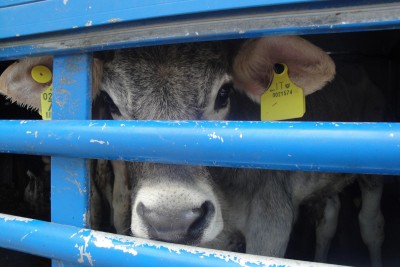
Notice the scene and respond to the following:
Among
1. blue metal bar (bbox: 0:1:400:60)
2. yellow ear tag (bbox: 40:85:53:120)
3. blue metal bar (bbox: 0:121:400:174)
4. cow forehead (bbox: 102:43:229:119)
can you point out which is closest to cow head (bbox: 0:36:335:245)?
cow forehead (bbox: 102:43:229:119)

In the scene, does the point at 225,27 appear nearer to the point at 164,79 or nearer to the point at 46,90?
the point at 164,79

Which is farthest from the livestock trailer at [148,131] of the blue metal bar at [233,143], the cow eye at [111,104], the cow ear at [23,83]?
the cow eye at [111,104]

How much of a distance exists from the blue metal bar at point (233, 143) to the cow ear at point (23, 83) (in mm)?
558

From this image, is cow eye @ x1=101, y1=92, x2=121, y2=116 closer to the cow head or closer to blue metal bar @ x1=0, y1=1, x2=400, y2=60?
the cow head

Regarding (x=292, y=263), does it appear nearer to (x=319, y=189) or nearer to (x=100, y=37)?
(x=100, y=37)

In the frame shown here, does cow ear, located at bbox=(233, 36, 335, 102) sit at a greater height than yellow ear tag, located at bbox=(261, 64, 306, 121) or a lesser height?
greater

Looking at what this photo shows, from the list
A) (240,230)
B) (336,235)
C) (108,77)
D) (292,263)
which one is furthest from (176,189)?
(336,235)

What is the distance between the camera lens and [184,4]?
0.88m

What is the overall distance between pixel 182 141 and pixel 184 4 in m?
0.33

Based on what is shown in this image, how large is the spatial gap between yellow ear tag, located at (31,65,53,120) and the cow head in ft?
0.11

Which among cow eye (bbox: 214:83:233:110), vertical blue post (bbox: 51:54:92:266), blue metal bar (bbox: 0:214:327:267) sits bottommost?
blue metal bar (bbox: 0:214:327:267)

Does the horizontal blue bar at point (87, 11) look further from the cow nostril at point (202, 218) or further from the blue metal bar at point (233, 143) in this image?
the cow nostril at point (202, 218)

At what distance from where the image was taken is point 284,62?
142 cm

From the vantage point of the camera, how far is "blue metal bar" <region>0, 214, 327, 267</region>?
81cm
